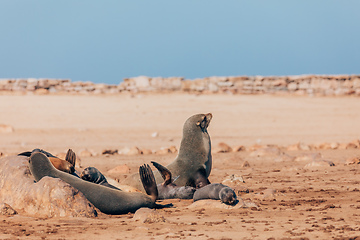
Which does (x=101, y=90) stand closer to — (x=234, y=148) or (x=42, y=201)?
(x=234, y=148)

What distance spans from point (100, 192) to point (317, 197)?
3.33 m

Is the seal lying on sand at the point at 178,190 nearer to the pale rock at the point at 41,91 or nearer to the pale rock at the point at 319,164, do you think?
the pale rock at the point at 319,164

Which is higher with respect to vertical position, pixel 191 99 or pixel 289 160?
pixel 191 99

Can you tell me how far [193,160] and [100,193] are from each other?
2.50m

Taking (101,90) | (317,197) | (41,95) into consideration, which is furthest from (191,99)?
(317,197)

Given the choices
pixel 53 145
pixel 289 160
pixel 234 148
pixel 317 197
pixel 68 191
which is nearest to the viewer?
pixel 68 191

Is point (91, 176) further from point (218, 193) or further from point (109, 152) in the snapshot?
point (109, 152)

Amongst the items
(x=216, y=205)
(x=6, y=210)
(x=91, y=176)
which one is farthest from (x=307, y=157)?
(x=6, y=210)

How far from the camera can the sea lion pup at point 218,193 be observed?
761 cm

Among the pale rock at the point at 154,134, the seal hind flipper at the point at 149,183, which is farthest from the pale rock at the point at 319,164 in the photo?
the pale rock at the point at 154,134

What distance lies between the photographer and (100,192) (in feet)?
24.5

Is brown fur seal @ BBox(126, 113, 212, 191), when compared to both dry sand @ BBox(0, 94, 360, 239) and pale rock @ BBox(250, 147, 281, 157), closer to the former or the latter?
dry sand @ BBox(0, 94, 360, 239)

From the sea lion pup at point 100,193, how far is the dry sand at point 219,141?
25cm

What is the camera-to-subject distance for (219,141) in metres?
19.0
